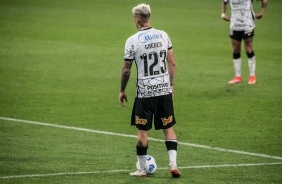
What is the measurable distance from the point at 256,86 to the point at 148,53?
8.72 m

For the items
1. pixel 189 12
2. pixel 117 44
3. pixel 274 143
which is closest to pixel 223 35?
pixel 117 44

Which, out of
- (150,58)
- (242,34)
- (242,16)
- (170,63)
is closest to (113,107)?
(242,34)

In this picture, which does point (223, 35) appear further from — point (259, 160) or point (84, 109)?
point (259, 160)

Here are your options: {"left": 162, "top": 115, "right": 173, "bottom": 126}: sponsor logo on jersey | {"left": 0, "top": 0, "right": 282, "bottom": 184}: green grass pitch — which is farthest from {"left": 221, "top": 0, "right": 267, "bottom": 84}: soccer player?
{"left": 162, "top": 115, "right": 173, "bottom": 126}: sponsor logo on jersey

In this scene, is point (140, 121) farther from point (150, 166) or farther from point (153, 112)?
point (150, 166)

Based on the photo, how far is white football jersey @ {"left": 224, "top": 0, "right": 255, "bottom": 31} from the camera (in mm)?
19047

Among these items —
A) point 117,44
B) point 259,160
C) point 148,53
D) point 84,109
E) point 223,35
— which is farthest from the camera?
point 223,35

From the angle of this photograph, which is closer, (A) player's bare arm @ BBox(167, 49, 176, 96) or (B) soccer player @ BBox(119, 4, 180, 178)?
(B) soccer player @ BBox(119, 4, 180, 178)

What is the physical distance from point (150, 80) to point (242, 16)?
8.96 m

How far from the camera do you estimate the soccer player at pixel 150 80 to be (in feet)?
34.3

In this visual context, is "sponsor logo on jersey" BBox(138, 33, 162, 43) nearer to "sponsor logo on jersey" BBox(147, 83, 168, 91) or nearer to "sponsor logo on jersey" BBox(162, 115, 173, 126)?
"sponsor logo on jersey" BBox(147, 83, 168, 91)

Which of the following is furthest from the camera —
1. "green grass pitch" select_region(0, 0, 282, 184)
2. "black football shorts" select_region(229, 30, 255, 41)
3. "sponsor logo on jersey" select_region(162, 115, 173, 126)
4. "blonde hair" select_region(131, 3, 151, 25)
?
"black football shorts" select_region(229, 30, 255, 41)

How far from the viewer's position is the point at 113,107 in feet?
53.4

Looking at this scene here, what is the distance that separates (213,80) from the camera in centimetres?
1975
